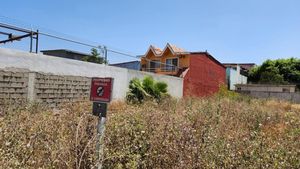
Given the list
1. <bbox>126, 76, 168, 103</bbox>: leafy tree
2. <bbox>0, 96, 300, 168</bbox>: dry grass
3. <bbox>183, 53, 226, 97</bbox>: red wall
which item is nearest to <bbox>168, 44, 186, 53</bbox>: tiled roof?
<bbox>183, 53, 226, 97</bbox>: red wall

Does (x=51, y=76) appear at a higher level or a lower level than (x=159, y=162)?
higher

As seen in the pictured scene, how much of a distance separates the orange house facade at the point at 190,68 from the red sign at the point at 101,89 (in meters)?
16.0

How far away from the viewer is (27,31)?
10.7 m

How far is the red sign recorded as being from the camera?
3.47 meters

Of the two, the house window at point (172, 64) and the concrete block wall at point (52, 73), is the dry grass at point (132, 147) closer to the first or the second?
the concrete block wall at point (52, 73)

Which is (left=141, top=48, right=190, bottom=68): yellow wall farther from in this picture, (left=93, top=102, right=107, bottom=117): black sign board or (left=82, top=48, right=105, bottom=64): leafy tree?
(left=93, top=102, right=107, bottom=117): black sign board

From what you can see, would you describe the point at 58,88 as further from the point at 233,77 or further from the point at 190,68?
the point at 233,77

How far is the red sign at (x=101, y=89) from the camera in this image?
347 cm

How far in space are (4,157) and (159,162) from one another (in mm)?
1733

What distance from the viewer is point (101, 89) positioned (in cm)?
353

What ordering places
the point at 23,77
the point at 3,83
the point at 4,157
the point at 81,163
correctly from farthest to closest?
the point at 23,77, the point at 3,83, the point at 81,163, the point at 4,157

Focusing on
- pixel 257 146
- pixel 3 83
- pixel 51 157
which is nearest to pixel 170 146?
pixel 257 146

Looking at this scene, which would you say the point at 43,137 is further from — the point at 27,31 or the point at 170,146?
the point at 27,31

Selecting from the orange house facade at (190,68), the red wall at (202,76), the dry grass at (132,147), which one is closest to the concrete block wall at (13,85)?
the dry grass at (132,147)
